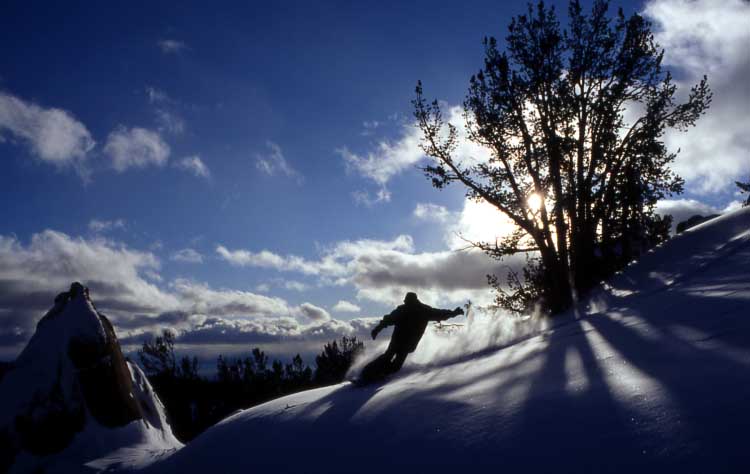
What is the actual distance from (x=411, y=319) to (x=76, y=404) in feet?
24.3

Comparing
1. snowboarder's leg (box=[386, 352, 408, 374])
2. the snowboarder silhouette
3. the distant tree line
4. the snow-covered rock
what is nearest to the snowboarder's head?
the snowboarder silhouette

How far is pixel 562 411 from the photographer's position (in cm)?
320

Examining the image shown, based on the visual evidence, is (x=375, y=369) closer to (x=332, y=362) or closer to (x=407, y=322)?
(x=407, y=322)

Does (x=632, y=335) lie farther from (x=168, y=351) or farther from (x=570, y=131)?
(x=168, y=351)

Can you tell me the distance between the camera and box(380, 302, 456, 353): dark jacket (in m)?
7.74

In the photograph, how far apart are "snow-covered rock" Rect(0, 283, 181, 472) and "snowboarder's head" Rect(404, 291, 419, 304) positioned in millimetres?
5096

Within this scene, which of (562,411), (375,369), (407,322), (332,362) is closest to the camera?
(562,411)

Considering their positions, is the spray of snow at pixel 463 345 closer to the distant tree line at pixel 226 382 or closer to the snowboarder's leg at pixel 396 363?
the snowboarder's leg at pixel 396 363

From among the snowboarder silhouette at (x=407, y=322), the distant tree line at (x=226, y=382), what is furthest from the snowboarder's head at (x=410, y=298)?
the distant tree line at (x=226, y=382)

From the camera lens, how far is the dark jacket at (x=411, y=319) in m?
7.74

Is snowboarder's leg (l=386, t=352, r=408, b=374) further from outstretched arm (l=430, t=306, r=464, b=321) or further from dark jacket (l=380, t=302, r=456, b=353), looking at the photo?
outstretched arm (l=430, t=306, r=464, b=321)

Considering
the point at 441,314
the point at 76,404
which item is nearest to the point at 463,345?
the point at 441,314

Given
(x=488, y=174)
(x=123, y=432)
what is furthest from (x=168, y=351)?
(x=488, y=174)

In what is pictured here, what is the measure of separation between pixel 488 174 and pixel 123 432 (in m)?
11.8
